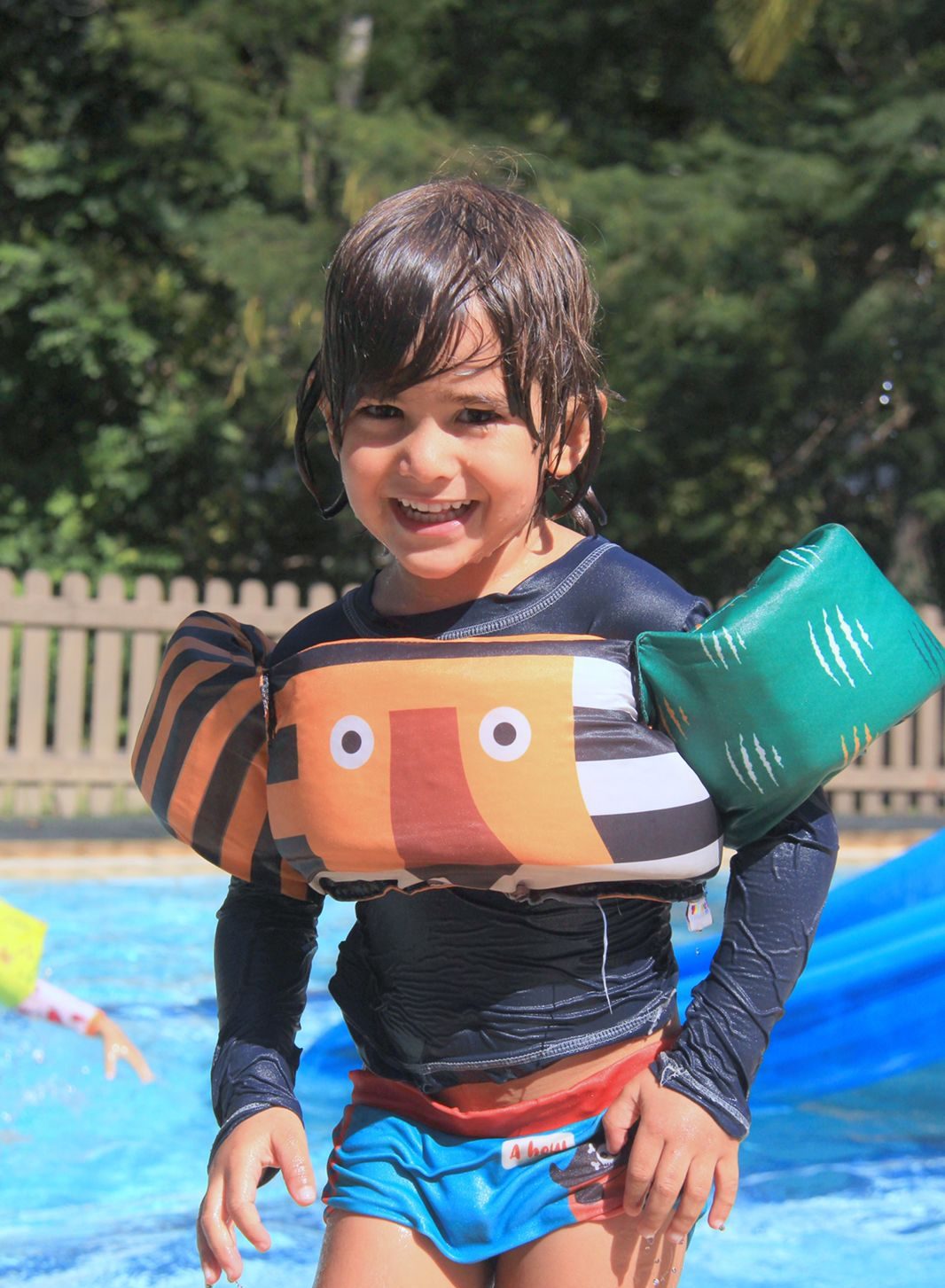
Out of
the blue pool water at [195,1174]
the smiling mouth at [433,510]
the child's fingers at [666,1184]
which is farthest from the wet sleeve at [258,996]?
the blue pool water at [195,1174]

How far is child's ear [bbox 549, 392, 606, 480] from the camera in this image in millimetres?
1896

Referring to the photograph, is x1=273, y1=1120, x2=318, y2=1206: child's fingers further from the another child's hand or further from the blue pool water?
the another child's hand

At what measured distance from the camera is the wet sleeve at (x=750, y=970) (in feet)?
5.55

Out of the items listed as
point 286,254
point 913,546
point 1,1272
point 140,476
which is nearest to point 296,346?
point 286,254

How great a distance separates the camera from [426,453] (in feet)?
5.66

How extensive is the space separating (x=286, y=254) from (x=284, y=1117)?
9.57 metres

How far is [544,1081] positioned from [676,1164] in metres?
0.24

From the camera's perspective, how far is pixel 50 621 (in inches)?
364

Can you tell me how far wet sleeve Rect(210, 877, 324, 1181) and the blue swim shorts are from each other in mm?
120

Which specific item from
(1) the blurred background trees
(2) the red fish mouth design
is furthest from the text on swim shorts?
(1) the blurred background trees

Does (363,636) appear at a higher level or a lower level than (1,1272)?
higher

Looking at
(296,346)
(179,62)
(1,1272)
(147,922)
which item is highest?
(179,62)

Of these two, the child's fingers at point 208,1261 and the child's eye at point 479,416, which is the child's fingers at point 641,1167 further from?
the child's eye at point 479,416

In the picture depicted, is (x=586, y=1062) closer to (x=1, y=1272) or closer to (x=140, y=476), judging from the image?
(x=1, y=1272)
